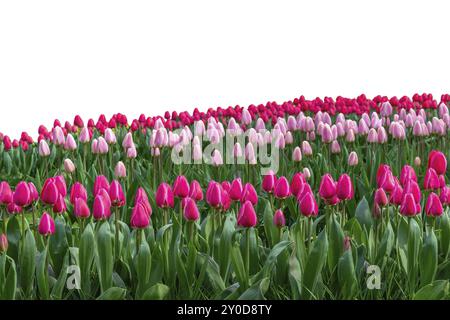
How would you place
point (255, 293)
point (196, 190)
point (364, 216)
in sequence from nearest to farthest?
point (255, 293)
point (196, 190)
point (364, 216)

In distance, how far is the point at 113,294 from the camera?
4957 mm

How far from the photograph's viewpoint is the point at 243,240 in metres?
5.39

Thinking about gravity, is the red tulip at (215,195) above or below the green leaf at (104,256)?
above

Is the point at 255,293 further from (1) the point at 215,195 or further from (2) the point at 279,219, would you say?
(2) the point at 279,219

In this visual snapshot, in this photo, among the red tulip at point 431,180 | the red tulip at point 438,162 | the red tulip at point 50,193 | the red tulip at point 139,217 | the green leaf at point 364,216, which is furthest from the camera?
the red tulip at point 438,162

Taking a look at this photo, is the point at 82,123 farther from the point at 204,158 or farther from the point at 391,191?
the point at 391,191

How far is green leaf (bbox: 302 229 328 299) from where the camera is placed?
Answer: 16.7 feet

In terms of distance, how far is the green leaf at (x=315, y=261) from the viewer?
16.7 feet

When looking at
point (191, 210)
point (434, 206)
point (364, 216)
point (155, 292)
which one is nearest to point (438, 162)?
point (364, 216)

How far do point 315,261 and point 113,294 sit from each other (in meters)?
1.26

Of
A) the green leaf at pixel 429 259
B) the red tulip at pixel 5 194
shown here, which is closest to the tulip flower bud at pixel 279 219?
the green leaf at pixel 429 259

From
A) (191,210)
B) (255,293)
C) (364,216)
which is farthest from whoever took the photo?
(364,216)

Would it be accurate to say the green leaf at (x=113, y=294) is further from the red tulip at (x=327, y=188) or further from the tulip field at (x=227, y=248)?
the red tulip at (x=327, y=188)

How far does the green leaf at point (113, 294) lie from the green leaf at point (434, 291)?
178 centimetres
